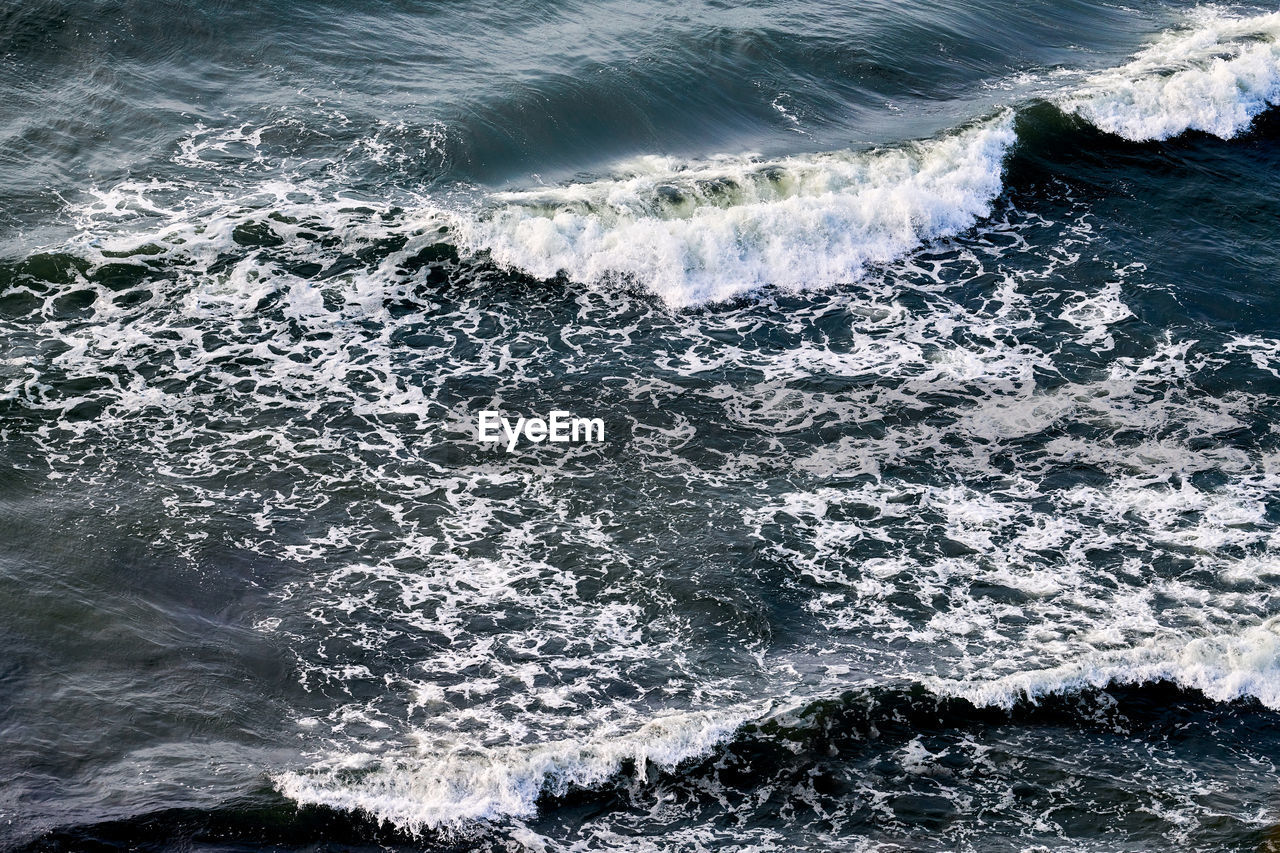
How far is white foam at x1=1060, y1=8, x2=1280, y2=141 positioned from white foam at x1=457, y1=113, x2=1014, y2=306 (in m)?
3.27

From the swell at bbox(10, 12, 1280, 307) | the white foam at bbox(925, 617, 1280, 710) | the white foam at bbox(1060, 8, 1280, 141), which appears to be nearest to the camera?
the white foam at bbox(925, 617, 1280, 710)

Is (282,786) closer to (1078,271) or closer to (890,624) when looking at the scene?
(890,624)

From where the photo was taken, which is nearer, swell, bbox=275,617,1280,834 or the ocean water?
swell, bbox=275,617,1280,834

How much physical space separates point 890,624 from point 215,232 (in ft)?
35.2

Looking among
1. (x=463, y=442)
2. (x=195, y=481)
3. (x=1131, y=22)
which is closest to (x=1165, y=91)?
(x=1131, y=22)

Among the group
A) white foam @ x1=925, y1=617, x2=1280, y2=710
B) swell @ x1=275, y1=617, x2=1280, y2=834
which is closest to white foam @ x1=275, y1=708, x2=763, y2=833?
swell @ x1=275, y1=617, x2=1280, y2=834

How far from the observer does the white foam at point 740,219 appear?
52.4 feet

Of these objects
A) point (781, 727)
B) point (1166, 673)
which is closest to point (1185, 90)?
point (1166, 673)

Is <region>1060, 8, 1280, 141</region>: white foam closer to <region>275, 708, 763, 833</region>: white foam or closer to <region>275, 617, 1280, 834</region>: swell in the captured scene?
<region>275, 617, 1280, 834</region>: swell

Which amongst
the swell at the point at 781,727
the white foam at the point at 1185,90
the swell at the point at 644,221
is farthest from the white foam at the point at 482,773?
the white foam at the point at 1185,90

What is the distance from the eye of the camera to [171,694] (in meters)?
9.55

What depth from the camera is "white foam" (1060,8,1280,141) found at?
20125 mm

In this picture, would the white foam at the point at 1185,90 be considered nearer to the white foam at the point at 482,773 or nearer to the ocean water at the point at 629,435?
the ocean water at the point at 629,435

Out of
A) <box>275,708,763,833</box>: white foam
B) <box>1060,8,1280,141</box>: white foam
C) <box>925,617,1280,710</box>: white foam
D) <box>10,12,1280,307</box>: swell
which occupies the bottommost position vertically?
<box>275,708,763,833</box>: white foam
